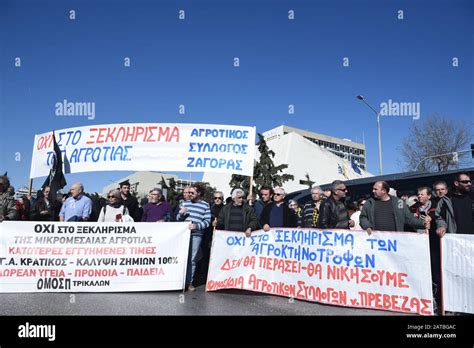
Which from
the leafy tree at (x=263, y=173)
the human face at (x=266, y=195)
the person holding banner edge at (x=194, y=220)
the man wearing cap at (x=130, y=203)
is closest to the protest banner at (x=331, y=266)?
the person holding banner edge at (x=194, y=220)

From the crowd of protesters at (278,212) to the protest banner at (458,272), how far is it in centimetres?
15

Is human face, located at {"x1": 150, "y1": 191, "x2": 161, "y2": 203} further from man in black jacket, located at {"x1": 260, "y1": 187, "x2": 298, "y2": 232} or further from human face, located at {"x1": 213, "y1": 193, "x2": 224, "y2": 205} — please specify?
man in black jacket, located at {"x1": 260, "y1": 187, "x2": 298, "y2": 232}

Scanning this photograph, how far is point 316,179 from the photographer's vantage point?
117ft

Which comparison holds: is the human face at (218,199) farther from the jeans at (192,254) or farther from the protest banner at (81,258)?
the protest banner at (81,258)

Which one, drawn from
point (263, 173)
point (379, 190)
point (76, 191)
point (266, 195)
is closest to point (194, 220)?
point (266, 195)

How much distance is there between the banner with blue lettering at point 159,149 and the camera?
675 cm

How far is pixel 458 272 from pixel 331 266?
5.02 feet

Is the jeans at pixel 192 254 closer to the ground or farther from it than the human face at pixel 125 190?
closer to the ground

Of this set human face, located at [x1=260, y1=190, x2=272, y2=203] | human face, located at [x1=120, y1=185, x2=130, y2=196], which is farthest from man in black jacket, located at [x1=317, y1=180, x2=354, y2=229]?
human face, located at [x1=120, y1=185, x2=130, y2=196]

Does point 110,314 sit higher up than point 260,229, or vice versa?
point 260,229

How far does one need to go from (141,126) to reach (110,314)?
384cm

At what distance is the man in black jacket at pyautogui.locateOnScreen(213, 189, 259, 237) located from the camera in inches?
226
